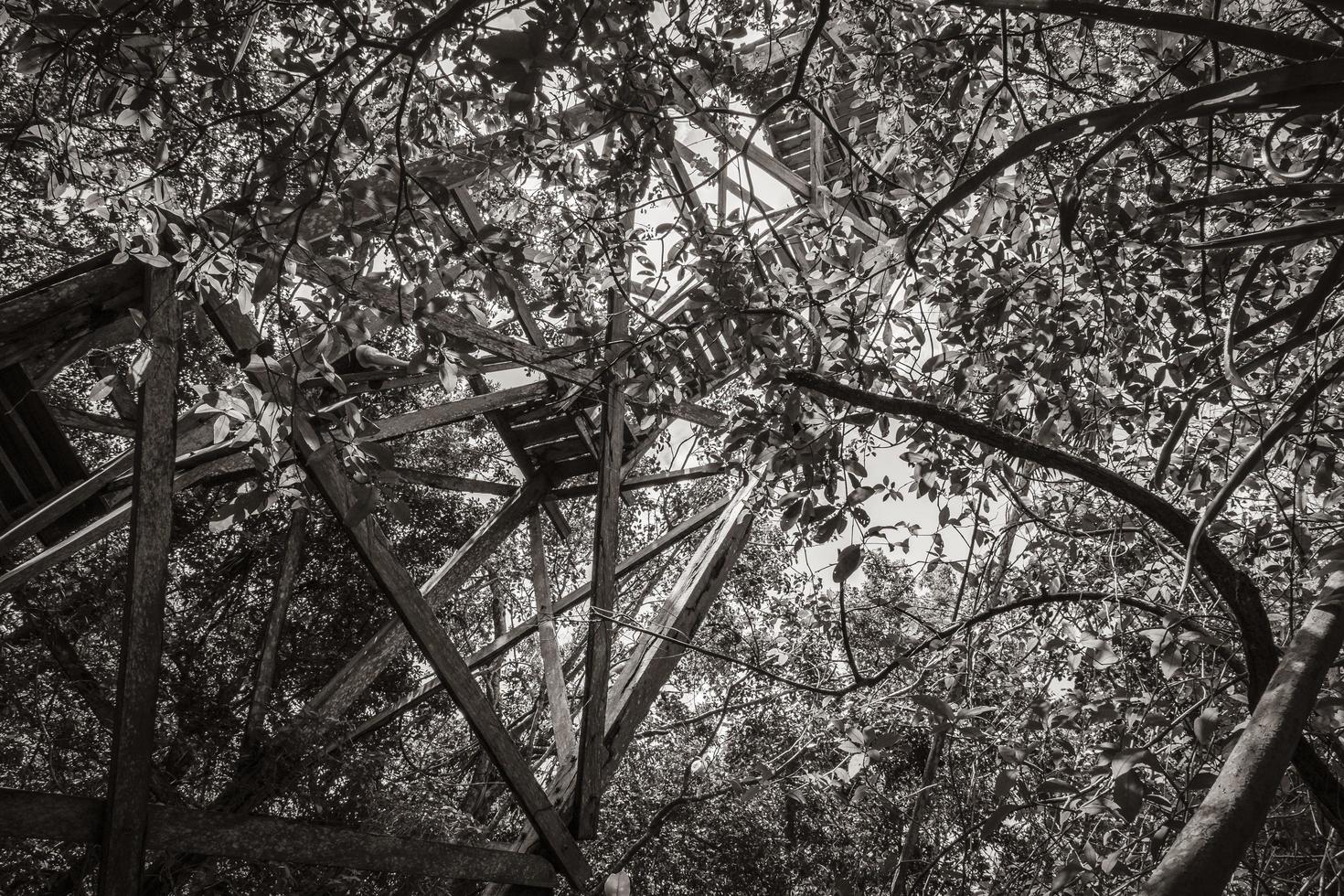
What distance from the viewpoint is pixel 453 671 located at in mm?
3217

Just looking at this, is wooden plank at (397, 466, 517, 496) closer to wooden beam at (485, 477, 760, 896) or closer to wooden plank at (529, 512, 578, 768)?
wooden plank at (529, 512, 578, 768)

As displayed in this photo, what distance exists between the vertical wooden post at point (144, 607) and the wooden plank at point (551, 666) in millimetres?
1811

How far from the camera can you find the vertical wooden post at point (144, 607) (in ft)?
7.88

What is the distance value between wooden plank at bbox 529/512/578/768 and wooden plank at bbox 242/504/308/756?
1.58 m

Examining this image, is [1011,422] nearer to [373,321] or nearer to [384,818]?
[373,321]

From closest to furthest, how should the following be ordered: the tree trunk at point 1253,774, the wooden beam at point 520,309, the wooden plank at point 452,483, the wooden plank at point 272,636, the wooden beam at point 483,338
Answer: the tree trunk at point 1253,774
the wooden beam at point 483,338
the wooden beam at point 520,309
the wooden plank at point 272,636
the wooden plank at point 452,483

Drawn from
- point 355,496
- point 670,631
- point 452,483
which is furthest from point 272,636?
point 355,496

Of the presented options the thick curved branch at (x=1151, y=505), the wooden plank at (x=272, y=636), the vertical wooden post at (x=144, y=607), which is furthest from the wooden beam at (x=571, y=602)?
the thick curved branch at (x=1151, y=505)

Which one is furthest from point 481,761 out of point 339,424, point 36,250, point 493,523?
point 339,424

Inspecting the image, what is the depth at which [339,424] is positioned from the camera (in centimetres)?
175

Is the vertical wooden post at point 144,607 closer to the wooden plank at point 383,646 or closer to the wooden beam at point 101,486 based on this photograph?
the wooden beam at point 101,486

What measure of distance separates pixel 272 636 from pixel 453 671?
362cm

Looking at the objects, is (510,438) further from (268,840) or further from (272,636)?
(268,840)

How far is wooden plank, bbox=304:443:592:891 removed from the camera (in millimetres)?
2780
